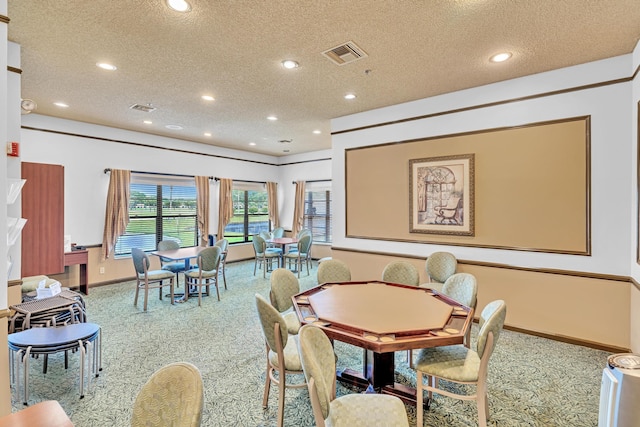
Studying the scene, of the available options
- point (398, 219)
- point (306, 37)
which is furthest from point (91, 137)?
point (398, 219)

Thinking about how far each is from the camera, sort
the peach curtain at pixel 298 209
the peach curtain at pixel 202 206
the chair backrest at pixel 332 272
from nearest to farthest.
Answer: the chair backrest at pixel 332 272
the peach curtain at pixel 202 206
the peach curtain at pixel 298 209

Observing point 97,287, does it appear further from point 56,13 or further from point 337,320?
point 337,320

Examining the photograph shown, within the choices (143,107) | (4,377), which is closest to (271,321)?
(4,377)

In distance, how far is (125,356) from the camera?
3131 millimetres

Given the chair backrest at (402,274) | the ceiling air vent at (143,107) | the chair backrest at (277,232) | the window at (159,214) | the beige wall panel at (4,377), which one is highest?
the ceiling air vent at (143,107)

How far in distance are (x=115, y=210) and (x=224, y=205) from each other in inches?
96.8

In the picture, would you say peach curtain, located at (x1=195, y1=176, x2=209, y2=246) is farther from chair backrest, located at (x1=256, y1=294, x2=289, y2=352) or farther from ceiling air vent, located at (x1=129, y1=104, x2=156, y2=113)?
chair backrest, located at (x1=256, y1=294, x2=289, y2=352)

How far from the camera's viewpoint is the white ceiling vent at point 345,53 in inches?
115

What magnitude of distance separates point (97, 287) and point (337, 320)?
18.7 feet

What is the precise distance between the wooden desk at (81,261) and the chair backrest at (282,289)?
4.28 meters

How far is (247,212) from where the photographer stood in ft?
28.4

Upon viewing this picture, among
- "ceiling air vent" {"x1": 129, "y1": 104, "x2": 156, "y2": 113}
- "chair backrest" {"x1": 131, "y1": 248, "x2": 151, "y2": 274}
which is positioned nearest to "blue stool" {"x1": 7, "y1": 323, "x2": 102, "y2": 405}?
"chair backrest" {"x1": 131, "y1": 248, "x2": 151, "y2": 274}

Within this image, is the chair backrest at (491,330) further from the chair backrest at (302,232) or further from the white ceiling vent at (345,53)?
the chair backrest at (302,232)

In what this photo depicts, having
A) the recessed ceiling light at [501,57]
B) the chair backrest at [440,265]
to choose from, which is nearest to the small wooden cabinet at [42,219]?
the chair backrest at [440,265]
